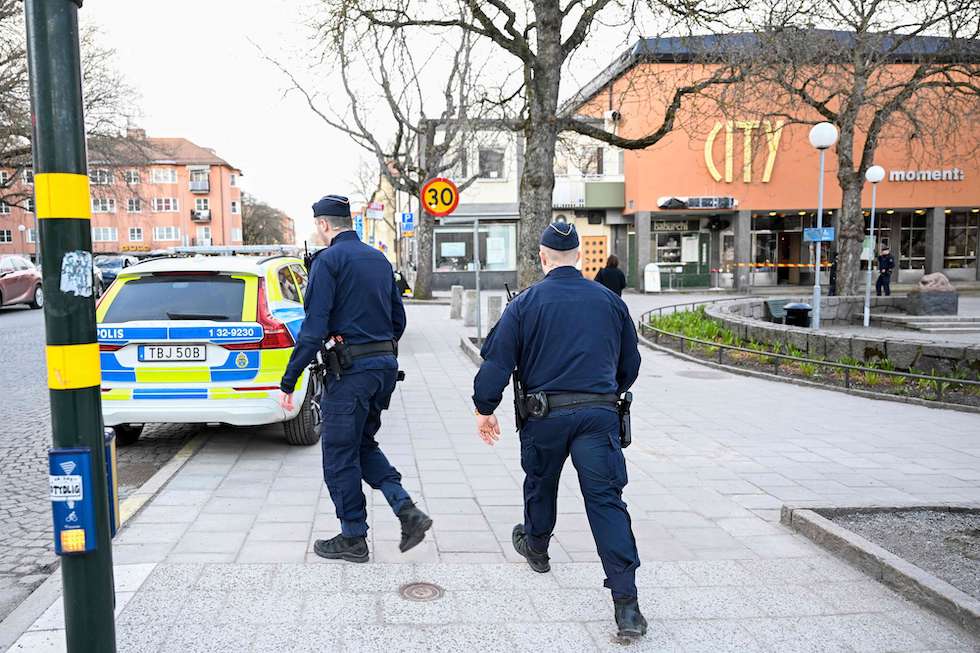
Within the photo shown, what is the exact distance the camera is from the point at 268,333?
6371 mm

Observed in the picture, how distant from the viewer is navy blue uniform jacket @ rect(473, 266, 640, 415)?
3.65m

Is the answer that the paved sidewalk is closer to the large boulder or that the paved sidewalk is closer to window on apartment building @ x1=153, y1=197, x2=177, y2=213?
the large boulder

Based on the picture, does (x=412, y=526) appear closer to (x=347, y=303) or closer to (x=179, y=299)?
(x=347, y=303)

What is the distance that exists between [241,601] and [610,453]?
1.90m

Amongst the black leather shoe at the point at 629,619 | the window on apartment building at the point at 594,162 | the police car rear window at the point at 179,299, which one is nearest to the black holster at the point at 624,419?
the black leather shoe at the point at 629,619

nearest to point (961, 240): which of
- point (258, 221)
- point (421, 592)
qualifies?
point (421, 592)

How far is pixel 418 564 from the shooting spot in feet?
14.3

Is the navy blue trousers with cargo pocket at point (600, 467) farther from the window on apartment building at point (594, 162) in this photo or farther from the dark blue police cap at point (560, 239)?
the window on apartment building at point (594, 162)

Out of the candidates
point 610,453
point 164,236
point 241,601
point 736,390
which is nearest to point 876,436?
point 736,390

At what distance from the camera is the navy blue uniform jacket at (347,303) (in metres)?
4.24

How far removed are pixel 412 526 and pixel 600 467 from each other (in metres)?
1.35

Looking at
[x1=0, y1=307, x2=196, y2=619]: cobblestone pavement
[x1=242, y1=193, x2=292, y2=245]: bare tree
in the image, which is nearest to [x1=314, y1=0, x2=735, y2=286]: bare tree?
[x1=0, y1=307, x2=196, y2=619]: cobblestone pavement

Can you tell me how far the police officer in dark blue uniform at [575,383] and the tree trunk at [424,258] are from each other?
2401 centimetres

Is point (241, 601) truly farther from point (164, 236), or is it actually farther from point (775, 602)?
point (164, 236)
